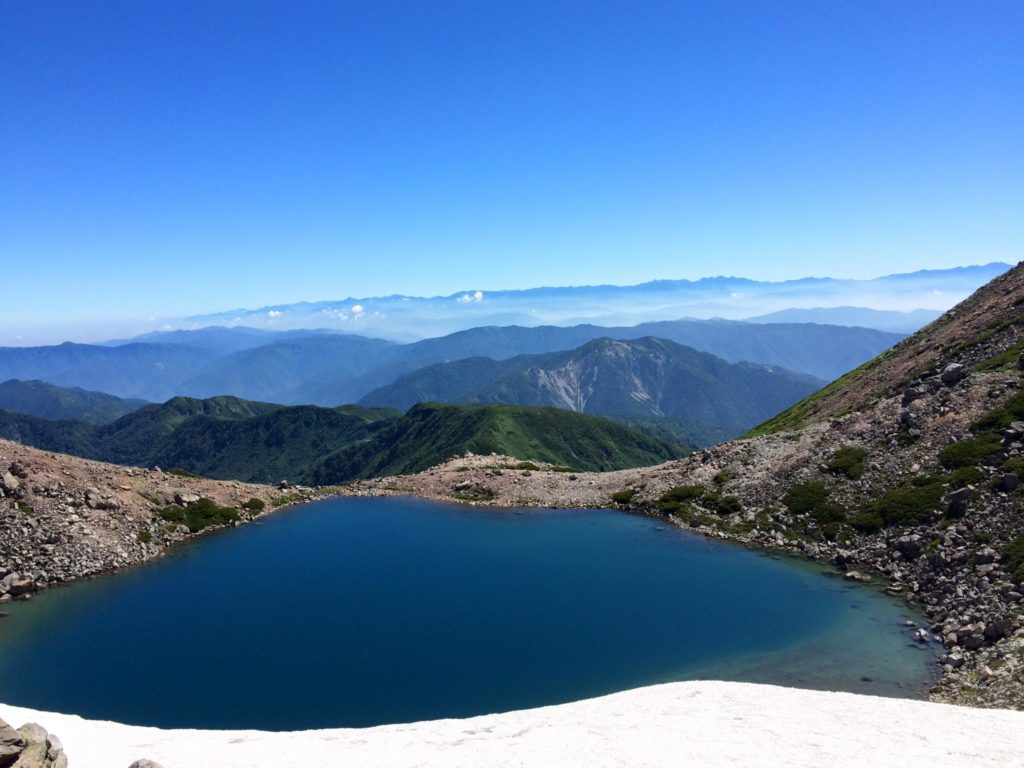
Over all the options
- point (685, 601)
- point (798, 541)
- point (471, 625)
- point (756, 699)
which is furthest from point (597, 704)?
point (798, 541)

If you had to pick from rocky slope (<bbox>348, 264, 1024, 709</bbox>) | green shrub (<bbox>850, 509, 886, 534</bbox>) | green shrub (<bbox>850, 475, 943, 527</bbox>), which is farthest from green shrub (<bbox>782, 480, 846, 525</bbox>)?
green shrub (<bbox>850, 475, 943, 527</bbox>)

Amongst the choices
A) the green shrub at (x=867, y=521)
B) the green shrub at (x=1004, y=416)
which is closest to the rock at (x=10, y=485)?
the green shrub at (x=867, y=521)

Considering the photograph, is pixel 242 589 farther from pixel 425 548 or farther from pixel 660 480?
pixel 660 480

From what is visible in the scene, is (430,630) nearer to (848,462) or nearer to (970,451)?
(848,462)

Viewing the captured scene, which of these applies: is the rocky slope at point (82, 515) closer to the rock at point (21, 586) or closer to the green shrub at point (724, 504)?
the rock at point (21, 586)

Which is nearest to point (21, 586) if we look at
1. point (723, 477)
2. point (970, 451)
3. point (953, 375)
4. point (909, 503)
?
point (723, 477)

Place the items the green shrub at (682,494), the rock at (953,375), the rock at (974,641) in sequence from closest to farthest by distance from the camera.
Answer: the rock at (974,641) → the rock at (953,375) → the green shrub at (682,494)

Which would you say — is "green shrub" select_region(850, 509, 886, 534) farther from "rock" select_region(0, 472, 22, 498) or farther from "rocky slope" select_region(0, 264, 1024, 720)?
"rock" select_region(0, 472, 22, 498)
